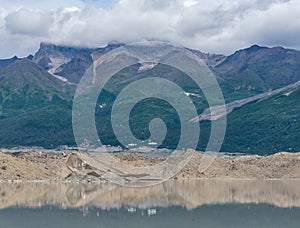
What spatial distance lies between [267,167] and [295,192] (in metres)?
53.8

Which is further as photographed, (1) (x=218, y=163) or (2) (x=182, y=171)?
(1) (x=218, y=163)

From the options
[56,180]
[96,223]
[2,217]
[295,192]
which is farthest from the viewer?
[56,180]

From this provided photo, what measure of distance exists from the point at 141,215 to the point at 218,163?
3588 inches

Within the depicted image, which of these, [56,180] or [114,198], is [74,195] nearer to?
[114,198]

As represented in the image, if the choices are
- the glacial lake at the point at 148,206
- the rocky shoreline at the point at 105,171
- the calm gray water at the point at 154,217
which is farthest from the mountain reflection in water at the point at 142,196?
the rocky shoreline at the point at 105,171

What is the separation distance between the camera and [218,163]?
16238 centimetres

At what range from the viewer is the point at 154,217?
7106 centimetres

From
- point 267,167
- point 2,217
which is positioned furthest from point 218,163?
point 2,217

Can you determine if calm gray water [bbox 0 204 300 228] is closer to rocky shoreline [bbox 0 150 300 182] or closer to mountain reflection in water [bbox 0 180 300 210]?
mountain reflection in water [bbox 0 180 300 210]

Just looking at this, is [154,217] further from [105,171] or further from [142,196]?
[105,171]

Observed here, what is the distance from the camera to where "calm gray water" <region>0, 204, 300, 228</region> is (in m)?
65.4

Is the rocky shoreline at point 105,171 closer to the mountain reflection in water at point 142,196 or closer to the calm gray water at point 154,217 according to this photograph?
the mountain reflection in water at point 142,196

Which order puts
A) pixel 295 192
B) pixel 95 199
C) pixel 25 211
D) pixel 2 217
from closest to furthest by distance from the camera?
pixel 2 217 < pixel 25 211 < pixel 95 199 < pixel 295 192

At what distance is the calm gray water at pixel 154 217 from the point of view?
6544cm
